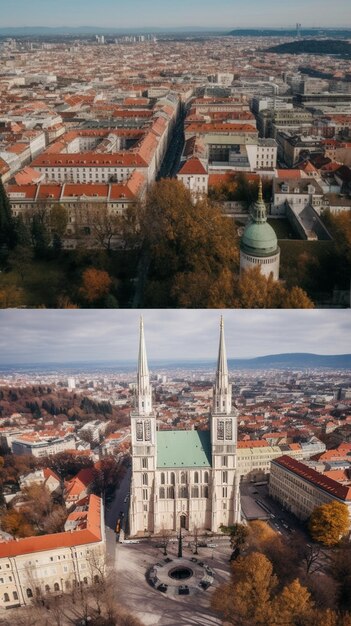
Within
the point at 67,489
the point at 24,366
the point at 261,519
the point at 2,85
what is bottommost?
the point at 261,519

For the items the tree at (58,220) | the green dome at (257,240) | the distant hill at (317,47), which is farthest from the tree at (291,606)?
the distant hill at (317,47)

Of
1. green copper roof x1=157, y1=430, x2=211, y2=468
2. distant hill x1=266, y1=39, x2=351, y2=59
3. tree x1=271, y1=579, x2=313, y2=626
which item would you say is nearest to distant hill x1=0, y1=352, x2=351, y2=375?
green copper roof x1=157, y1=430, x2=211, y2=468

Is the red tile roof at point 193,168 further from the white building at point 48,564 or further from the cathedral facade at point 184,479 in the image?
the white building at point 48,564

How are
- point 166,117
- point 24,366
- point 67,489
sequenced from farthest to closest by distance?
point 166,117, point 67,489, point 24,366

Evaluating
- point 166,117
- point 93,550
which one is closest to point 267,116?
point 166,117

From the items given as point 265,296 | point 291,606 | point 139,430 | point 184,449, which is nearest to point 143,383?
point 139,430

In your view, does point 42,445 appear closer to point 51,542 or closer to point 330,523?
point 51,542

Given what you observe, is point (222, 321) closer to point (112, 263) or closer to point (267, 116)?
point (112, 263)

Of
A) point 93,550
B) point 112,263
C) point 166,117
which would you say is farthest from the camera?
point 166,117
